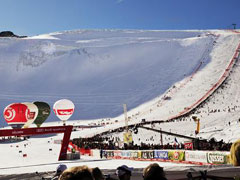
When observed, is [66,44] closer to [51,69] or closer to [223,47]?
[51,69]

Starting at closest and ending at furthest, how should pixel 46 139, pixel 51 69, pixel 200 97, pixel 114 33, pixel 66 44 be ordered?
1. pixel 46 139
2. pixel 200 97
3. pixel 51 69
4. pixel 66 44
5. pixel 114 33

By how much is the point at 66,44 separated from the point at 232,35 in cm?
4778

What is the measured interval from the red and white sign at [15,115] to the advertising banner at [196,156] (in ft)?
52.4

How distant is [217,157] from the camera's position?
55.7ft

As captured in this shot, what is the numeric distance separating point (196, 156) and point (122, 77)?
204ft

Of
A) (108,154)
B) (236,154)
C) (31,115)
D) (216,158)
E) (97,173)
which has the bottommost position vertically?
(216,158)

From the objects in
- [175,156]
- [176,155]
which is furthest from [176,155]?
[175,156]

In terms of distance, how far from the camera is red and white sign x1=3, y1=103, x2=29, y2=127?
29.8 m

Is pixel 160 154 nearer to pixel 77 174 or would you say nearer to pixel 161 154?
pixel 161 154

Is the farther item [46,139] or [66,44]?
[66,44]

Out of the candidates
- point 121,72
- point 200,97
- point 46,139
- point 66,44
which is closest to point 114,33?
point 66,44

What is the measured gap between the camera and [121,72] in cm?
8394

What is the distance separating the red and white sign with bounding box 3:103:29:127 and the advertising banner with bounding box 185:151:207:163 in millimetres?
15962

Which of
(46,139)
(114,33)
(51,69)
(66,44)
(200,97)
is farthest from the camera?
(114,33)
